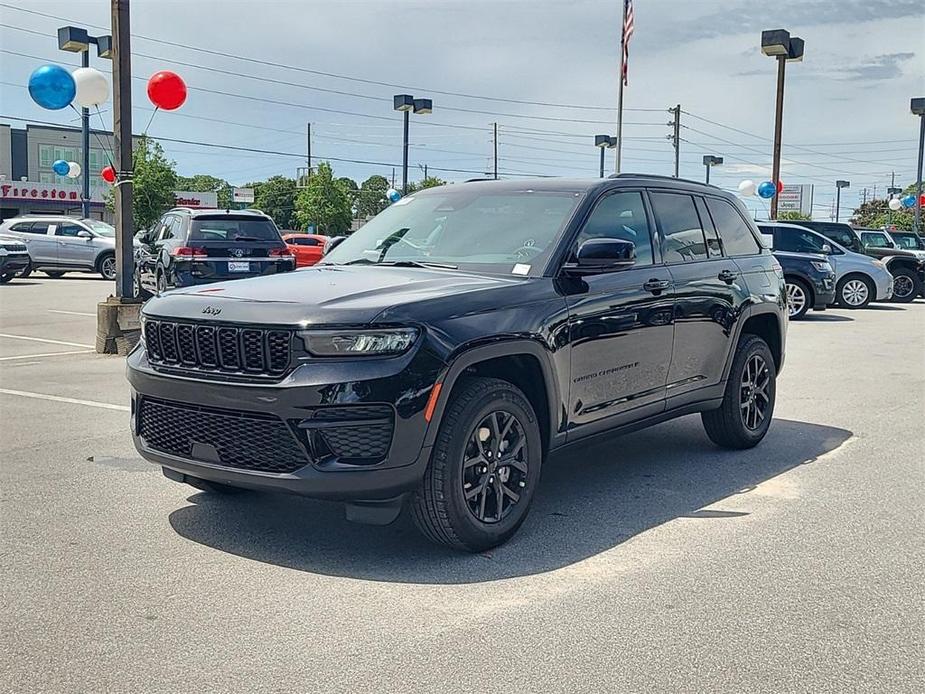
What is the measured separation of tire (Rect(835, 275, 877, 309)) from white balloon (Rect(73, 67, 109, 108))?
48.5 feet

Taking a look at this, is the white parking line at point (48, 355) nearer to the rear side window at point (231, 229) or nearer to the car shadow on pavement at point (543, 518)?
the rear side window at point (231, 229)

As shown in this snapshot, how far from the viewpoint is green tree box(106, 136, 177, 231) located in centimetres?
4600

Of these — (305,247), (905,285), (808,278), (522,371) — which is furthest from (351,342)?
(305,247)

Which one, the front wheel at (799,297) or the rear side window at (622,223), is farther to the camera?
the front wheel at (799,297)

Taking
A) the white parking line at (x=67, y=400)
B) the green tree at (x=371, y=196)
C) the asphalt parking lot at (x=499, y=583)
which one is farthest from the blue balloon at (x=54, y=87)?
the green tree at (x=371, y=196)

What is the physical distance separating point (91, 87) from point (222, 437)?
10829 millimetres

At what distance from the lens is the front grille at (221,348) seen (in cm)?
426

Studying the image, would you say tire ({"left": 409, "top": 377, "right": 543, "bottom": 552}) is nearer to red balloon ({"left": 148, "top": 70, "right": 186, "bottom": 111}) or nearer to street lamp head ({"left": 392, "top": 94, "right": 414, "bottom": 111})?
red balloon ({"left": 148, "top": 70, "right": 186, "bottom": 111})

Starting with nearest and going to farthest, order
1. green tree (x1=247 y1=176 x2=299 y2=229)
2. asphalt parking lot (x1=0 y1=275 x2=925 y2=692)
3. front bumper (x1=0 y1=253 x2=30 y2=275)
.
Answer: asphalt parking lot (x1=0 y1=275 x2=925 y2=692), front bumper (x1=0 y1=253 x2=30 y2=275), green tree (x1=247 y1=176 x2=299 y2=229)

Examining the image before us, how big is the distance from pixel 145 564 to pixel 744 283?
4354 mm

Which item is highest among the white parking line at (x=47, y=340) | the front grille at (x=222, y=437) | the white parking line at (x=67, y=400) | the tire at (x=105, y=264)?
the front grille at (x=222, y=437)

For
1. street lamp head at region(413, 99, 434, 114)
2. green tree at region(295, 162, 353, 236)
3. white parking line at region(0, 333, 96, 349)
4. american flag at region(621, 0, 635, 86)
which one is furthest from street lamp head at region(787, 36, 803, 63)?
green tree at region(295, 162, 353, 236)

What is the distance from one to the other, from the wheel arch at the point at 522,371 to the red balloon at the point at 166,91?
10.0m

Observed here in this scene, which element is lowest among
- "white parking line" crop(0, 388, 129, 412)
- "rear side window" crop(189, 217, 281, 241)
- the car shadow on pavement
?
"white parking line" crop(0, 388, 129, 412)
